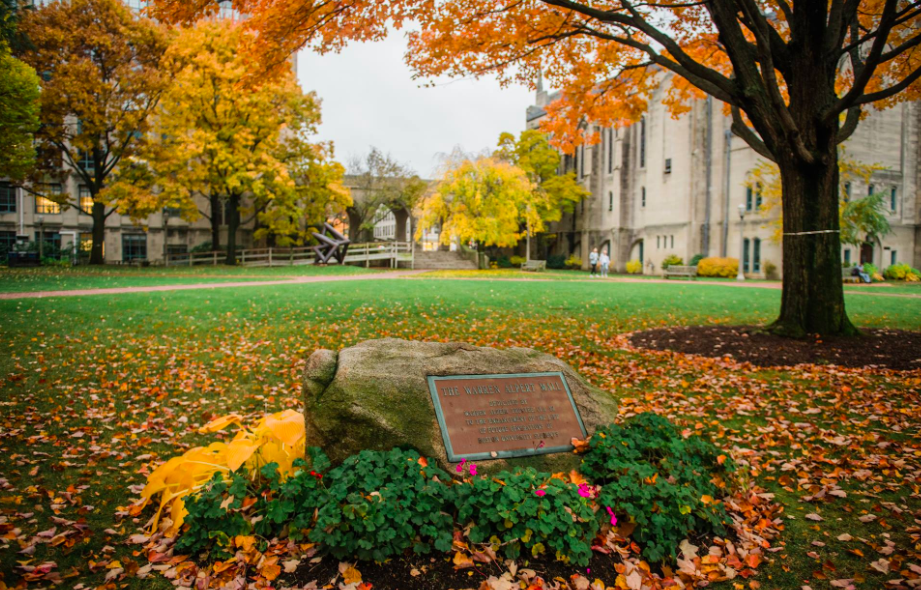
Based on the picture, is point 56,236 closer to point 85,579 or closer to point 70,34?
point 70,34

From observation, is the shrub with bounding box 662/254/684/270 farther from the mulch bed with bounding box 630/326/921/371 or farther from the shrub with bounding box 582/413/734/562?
the shrub with bounding box 582/413/734/562

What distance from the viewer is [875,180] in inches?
1422

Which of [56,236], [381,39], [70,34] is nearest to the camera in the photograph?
[381,39]

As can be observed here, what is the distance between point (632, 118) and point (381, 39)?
6.62m

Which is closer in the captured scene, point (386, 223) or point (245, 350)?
point (245, 350)

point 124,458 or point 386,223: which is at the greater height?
point 386,223

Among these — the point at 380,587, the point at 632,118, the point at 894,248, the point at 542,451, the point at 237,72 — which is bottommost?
the point at 380,587

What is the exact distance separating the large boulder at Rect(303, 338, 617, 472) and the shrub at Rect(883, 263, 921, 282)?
3824cm

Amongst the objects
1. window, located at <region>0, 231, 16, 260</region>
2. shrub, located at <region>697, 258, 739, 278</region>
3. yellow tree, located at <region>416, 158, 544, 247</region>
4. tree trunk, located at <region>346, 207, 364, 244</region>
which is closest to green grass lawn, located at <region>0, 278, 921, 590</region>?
yellow tree, located at <region>416, 158, 544, 247</region>

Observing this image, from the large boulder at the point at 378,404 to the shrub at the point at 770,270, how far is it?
120 ft

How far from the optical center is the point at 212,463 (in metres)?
3.89

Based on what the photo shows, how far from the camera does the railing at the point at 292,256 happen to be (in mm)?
41531

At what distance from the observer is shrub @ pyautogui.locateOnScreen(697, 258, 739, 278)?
36.7m

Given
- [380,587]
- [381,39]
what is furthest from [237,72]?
[380,587]
